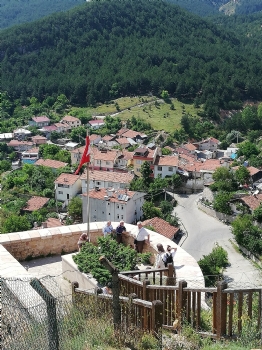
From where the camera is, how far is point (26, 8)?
16775 cm

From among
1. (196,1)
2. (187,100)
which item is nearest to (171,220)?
(187,100)

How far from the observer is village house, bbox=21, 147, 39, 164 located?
162 feet

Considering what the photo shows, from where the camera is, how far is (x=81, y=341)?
4.68m

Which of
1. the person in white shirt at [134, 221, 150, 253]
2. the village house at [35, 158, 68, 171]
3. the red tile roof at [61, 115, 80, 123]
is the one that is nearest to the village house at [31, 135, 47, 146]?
the red tile roof at [61, 115, 80, 123]

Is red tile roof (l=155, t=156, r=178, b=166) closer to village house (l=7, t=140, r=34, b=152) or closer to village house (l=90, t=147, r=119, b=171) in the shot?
village house (l=90, t=147, r=119, b=171)

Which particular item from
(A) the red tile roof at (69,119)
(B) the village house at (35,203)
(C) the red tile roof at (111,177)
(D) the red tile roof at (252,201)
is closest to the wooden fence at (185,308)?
(D) the red tile roof at (252,201)

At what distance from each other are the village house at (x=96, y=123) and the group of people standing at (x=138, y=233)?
51.5 meters

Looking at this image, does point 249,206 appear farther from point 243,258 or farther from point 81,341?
point 81,341

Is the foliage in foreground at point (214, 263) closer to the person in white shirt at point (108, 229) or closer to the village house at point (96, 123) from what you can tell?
the person in white shirt at point (108, 229)

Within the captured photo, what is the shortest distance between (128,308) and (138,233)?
8.79 ft

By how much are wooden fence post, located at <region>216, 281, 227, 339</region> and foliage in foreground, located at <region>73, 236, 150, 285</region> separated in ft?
6.92

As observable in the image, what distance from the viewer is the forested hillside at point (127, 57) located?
74188 mm

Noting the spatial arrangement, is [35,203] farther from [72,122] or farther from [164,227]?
[72,122]

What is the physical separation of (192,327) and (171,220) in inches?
1030
